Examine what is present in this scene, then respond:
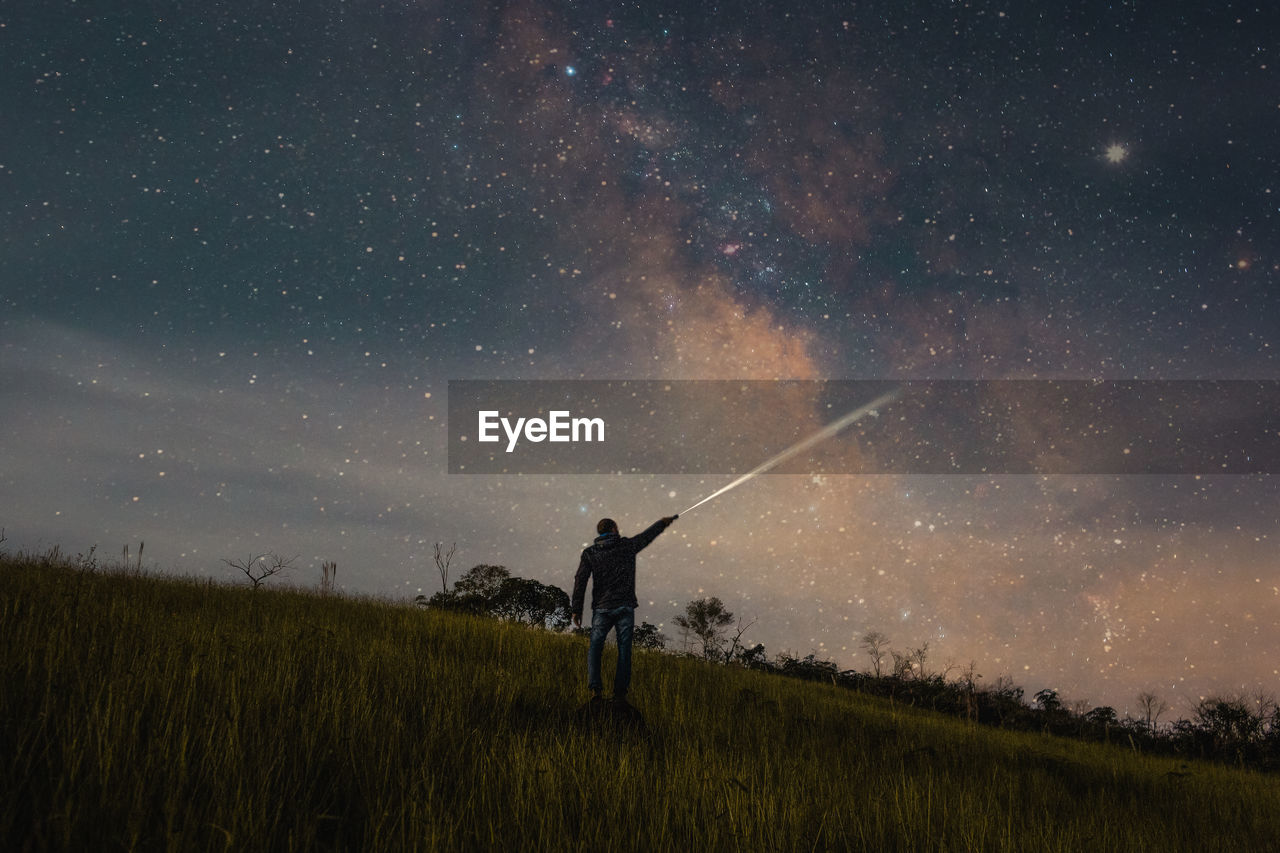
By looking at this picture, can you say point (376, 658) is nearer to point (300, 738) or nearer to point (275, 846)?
point (300, 738)

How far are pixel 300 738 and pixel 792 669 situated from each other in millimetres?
27829

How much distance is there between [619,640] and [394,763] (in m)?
3.72

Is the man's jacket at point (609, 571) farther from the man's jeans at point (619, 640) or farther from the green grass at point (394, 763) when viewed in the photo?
the green grass at point (394, 763)

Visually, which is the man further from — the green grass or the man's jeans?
the green grass

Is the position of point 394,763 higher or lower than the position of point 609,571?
lower

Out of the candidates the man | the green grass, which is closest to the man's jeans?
the man

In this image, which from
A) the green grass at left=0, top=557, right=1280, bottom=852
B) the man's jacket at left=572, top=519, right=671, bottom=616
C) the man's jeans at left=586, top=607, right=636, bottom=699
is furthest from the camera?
the man's jacket at left=572, top=519, right=671, bottom=616

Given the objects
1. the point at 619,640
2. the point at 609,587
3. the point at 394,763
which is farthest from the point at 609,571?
the point at 394,763

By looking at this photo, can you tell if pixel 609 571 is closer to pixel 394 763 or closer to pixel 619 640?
pixel 619 640

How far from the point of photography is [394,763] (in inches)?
162

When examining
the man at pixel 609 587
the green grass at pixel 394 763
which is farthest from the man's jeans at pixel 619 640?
the green grass at pixel 394 763

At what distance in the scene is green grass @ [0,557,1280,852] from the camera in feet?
9.74

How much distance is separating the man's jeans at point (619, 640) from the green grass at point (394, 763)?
1.71 feet

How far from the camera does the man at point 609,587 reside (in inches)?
293
